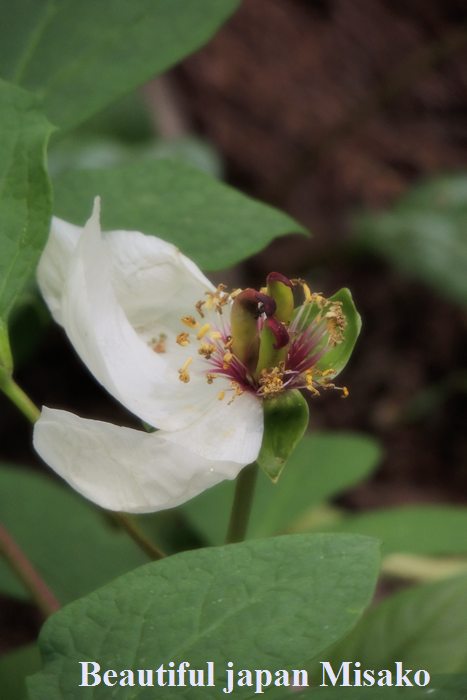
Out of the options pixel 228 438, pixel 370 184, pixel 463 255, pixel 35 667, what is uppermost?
pixel 370 184

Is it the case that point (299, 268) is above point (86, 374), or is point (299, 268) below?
above

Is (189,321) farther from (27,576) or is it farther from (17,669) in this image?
(17,669)

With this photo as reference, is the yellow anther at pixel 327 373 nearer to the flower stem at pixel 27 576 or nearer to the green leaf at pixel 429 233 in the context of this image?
the flower stem at pixel 27 576

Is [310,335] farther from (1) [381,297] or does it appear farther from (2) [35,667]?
(1) [381,297]

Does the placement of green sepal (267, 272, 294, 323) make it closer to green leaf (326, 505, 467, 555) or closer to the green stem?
the green stem

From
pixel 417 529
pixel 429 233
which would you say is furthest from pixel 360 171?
→ pixel 417 529

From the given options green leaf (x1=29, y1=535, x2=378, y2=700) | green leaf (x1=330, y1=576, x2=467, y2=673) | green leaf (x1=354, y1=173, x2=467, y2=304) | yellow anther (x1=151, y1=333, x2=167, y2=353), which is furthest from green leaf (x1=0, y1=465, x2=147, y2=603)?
green leaf (x1=354, y1=173, x2=467, y2=304)

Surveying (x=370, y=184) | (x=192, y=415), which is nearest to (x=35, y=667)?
(x=192, y=415)
